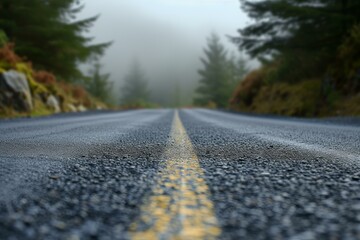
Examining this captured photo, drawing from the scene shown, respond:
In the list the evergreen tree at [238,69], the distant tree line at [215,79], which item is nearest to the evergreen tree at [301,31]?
the distant tree line at [215,79]

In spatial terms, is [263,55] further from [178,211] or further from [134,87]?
[134,87]

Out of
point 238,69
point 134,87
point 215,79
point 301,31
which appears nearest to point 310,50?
point 301,31

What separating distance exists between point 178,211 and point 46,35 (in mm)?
19546

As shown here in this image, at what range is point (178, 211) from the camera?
40.1 inches

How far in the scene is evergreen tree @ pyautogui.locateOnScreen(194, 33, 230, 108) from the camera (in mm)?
47109

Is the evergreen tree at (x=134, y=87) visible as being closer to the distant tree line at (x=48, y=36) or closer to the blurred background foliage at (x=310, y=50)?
the distant tree line at (x=48, y=36)

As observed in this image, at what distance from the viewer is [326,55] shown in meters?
13.0

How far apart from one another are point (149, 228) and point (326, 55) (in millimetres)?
14156

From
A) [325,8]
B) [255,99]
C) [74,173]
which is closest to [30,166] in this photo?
[74,173]

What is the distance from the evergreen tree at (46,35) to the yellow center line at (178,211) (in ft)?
59.7

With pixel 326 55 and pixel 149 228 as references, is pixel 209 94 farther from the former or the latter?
pixel 149 228

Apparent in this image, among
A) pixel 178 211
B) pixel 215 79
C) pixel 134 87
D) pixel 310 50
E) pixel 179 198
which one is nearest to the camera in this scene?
pixel 178 211

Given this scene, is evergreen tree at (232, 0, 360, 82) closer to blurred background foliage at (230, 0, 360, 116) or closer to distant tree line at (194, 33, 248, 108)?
blurred background foliage at (230, 0, 360, 116)

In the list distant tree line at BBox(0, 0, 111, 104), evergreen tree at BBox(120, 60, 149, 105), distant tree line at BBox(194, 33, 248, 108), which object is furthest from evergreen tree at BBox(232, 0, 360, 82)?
evergreen tree at BBox(120, 60, 149, 105)
